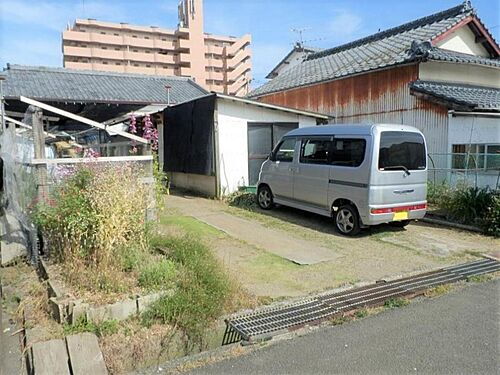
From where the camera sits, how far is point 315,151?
24.4ft

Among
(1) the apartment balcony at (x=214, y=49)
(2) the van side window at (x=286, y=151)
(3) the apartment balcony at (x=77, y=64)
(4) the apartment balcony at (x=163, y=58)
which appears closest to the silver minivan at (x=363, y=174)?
(2) the van side window at (x=286, y=151)

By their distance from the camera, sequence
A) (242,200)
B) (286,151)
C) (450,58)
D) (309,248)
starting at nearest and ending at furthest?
(309,248) → (286,151) → (242,200) → (450,58)

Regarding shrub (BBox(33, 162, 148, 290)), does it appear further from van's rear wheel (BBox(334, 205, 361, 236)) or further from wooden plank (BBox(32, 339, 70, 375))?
van's rear wheel (BBox(334, 205, 361, 236))

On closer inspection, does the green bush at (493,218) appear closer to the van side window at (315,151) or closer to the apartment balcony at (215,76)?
the van side window at (315,151)

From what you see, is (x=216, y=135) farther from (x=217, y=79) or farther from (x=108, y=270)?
(x=217, y=79)

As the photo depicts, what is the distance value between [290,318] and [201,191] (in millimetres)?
7948

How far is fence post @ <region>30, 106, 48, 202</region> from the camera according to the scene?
189 inches

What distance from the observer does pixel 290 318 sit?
3.50 meters

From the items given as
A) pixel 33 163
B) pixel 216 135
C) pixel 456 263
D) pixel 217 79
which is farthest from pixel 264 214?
pixel 217 79

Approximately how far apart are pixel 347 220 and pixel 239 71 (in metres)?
63.8

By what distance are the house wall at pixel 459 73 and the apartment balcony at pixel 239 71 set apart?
55818 millimetres

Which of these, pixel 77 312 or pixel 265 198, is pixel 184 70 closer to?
pixel 265 198

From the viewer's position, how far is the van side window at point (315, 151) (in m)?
7.15

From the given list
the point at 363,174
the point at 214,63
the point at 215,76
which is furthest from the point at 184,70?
the point at 363,174
